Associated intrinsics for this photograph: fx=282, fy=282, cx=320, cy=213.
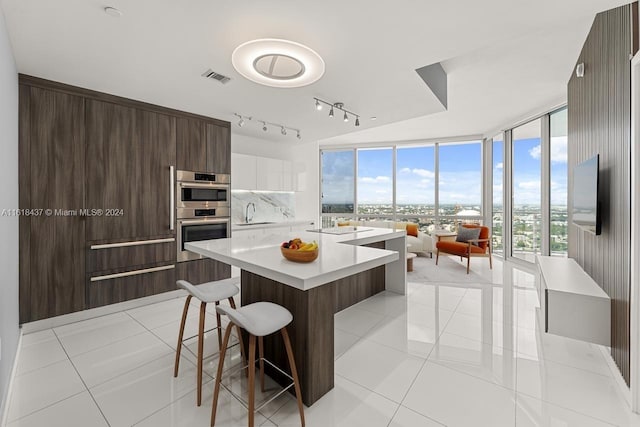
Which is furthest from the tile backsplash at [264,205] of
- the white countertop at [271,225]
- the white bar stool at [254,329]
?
the white bar stool at [254,329]

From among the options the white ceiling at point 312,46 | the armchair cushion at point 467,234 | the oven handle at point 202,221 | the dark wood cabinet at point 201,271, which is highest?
the white ceiling at point 312,46

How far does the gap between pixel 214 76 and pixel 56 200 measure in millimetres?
1959

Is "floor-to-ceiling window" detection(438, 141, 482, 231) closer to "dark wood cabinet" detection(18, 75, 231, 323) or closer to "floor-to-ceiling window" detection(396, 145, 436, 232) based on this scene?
"floor-to-ceiling window" detection(396, 145, 436, 232)

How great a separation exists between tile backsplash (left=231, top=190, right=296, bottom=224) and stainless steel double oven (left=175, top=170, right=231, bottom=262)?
685 mm

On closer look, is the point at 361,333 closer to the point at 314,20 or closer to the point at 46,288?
the point at 314,20

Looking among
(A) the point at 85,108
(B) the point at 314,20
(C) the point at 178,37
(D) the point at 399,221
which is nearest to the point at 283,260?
(B) the point at 314,20

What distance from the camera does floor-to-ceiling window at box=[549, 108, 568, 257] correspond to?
13.7ft

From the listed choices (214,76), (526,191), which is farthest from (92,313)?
(526,191)

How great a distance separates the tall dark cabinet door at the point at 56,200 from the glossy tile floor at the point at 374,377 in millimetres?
344

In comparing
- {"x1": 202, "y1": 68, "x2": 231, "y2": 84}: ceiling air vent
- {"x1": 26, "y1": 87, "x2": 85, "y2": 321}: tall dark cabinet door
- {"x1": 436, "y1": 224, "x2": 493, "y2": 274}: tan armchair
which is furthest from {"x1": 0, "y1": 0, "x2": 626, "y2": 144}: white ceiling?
{"x1": 436, "y1": 224, "x2": 493, "y2": 274}: tan armchair

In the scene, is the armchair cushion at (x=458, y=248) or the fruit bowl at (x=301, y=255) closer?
the fruit bowl at (x=301, y=255)

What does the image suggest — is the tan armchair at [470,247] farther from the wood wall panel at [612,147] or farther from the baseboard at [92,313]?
the baseboard at [92,313]

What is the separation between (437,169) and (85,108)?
6.49 meters

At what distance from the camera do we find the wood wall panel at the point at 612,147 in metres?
1.85
